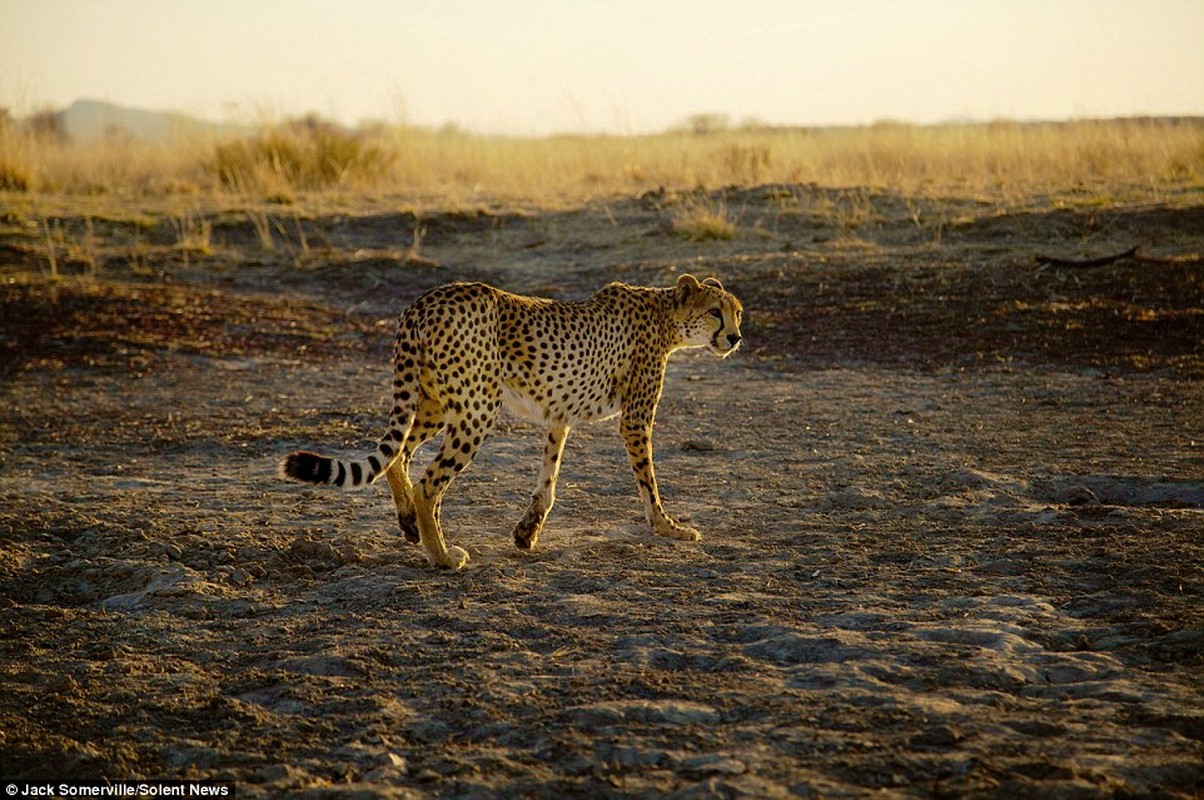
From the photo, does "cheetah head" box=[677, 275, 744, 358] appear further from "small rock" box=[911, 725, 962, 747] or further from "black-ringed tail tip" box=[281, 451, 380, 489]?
"small rock" box=[911, 725, 962, 747]

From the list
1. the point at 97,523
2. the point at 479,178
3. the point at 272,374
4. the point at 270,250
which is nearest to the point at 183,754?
the point at 97,523

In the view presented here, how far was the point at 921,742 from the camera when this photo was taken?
283 centimetres

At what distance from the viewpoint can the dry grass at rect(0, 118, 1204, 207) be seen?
13742mm

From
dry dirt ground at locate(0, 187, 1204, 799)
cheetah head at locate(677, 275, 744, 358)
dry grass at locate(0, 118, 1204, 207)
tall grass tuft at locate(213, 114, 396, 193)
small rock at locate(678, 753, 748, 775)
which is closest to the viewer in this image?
small rock at locate(678, 753, 748, 775)

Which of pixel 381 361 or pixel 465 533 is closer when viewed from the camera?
pixel 465 533

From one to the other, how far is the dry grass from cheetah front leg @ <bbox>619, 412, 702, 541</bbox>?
848 centimetres

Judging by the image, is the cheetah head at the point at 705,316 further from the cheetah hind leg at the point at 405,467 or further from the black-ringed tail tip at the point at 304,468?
the black-ringed tail tip at the point at 304,468

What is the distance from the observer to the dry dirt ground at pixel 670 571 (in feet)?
9.45

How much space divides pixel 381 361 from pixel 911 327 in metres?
3.58

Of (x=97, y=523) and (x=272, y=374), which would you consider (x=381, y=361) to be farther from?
(x=97, y=523)

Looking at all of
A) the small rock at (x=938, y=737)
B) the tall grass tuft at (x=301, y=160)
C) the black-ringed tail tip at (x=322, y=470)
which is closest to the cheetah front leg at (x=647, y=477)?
the black-ringed tail tip at (x=322, y=470)

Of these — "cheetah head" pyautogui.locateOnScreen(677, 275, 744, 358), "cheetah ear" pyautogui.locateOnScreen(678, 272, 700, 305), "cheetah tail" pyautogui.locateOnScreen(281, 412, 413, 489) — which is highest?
"cheetah ear" pyautogui.locateOnScreen(678, 272, 700, 305)

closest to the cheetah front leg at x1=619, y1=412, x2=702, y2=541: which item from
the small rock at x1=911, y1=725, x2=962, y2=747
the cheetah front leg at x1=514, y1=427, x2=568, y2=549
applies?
the cheetah front leg at x1=514, y1=427, x2=568, y2=549

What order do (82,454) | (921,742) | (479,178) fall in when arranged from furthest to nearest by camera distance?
1. (479,178)
2. (82,454)
3. (921,742)
